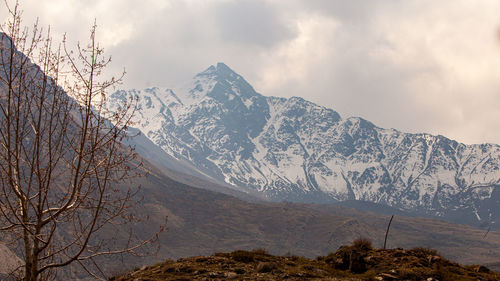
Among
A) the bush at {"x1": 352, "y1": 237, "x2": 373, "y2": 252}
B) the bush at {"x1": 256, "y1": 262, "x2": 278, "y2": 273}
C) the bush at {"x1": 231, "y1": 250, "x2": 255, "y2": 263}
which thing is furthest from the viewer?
the bush at {"x1": 352, "y1": 237, "x2": 373, "y2": 252}

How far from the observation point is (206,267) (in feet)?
73.8

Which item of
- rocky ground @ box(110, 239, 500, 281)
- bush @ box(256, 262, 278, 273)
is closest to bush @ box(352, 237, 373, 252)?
rocky ground @ box(110, 239, 500, 281)

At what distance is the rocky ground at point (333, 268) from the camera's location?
67.4ft

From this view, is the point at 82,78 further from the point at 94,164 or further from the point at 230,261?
the point at 230,261

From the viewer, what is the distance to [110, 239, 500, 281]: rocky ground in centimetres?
2053

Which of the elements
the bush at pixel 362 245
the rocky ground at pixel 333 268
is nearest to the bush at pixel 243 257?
the rocky ground at pixel 333 268

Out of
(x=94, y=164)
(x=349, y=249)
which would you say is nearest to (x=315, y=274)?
(x=349, y=249)

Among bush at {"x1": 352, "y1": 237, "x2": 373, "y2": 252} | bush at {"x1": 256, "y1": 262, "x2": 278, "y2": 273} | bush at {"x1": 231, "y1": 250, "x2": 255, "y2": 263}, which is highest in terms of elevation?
bush at {"x1": 352, "y1": 237, "x2": 373, "y2": 252}

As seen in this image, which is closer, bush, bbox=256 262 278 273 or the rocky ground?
the rocky ground

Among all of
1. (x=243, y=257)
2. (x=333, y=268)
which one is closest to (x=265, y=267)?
(x=243, y=257)

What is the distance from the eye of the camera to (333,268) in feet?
80.4

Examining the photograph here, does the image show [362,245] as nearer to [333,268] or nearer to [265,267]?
[333,268]

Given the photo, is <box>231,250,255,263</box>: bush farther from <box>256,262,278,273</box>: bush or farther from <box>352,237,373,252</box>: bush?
<box>352,237,373,252</box>: bush

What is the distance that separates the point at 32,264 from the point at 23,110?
4.24 metres
